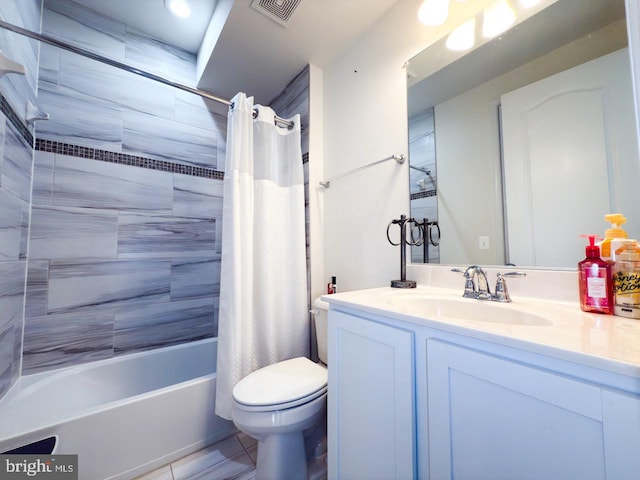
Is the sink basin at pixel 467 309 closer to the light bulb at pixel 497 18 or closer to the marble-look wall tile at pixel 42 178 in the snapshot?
the light bulb at pixel 497 18

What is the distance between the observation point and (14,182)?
115 cm

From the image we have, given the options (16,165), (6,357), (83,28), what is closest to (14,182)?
(16,165)

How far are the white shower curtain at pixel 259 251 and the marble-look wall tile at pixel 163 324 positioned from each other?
2.30 ft

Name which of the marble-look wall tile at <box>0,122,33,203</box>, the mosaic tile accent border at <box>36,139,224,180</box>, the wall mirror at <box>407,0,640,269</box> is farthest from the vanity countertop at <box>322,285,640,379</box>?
the mosaic tile accent border at <box>36,139,224,180</box>

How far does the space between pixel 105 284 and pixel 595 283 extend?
2.28 m

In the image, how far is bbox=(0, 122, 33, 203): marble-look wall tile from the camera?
1064 millimetres

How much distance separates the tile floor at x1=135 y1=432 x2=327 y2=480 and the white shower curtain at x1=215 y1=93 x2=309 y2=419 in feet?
0.65

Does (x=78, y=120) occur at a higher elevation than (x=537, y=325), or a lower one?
higher

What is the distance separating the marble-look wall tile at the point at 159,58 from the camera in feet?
5.61

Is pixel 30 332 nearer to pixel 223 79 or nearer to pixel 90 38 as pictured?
pixel 90 38

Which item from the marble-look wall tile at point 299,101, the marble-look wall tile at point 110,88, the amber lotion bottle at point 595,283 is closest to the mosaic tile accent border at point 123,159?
the marble-look wall tile at point 110,88

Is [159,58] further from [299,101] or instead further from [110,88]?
[299,101]

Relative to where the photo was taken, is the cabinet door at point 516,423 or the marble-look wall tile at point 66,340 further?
the marble-look wall tile at point 66,340

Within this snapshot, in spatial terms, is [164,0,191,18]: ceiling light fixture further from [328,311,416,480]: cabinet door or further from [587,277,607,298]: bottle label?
[587,277,607,298]: bottle label
